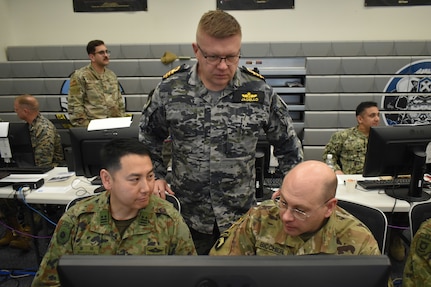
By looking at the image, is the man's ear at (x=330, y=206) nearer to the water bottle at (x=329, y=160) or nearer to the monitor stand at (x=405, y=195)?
the monitor stand at (x=405, y=195)

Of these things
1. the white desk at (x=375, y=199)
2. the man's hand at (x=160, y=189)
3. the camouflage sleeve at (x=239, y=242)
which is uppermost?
the man's hand at (x=160, y=189)

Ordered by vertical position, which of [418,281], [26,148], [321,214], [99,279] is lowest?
[418,281]

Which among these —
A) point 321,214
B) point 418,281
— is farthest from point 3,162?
point 418,281

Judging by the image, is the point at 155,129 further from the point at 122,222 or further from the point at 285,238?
the point at 285,238

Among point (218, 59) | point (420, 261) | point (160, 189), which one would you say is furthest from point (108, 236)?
point (420, 261)

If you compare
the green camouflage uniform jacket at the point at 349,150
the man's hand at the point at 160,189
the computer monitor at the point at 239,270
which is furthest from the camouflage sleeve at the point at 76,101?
the computer monitor at the point at 239,270

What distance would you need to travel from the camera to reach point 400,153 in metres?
2.20

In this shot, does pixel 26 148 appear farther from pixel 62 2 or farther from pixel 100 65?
pixel 62 2

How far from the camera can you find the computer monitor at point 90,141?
2266 millimetres

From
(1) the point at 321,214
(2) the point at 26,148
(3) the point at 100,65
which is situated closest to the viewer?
(1) the point at 321,214

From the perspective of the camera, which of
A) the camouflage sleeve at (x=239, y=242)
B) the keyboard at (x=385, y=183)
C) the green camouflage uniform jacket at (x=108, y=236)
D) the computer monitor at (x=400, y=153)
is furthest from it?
the keyboard at (x=385, y=183)

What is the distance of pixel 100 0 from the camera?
16.0 feet

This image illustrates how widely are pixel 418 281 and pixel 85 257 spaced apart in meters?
1.43

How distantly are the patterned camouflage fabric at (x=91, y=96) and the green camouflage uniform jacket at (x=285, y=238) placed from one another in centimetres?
318
